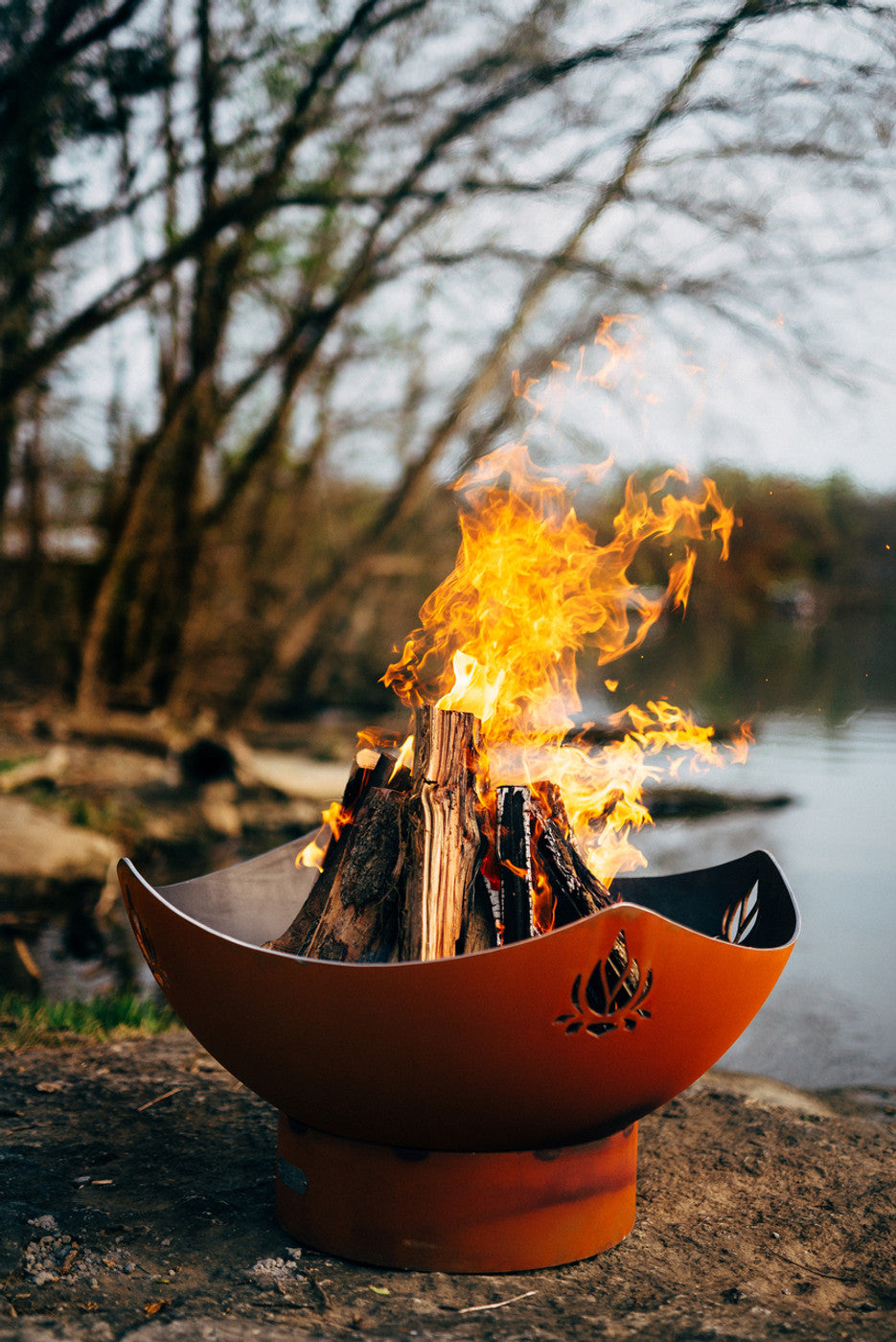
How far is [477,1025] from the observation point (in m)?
1.69

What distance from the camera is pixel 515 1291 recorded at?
1854 mm

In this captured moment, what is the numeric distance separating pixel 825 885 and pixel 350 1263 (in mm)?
4948

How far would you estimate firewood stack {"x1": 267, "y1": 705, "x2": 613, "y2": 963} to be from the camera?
203 cm

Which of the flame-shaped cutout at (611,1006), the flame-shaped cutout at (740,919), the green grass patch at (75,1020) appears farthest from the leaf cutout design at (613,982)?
the green grass patch at (75,1020)

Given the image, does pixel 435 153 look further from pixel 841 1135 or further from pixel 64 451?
pixel 841 1135

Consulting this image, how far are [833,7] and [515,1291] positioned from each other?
448cm

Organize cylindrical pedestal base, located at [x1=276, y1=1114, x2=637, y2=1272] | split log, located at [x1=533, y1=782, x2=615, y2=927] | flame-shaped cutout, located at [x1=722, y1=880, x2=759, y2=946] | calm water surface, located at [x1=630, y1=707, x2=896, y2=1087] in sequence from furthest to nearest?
calm water surface, located at [x1=630, y1=707, x2=896, y2=1087]
flame-shaped cutout, located at [x1=722, y1=880, x2=759, y2=946]
split log, located at [x1=533, y1=782, x2=615, y2=927]
cylindrical pedestal base, located at [x1=276, y1=1114, x2=637, y2=1272]

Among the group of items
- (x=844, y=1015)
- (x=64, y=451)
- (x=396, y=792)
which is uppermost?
(x=64, y=451)

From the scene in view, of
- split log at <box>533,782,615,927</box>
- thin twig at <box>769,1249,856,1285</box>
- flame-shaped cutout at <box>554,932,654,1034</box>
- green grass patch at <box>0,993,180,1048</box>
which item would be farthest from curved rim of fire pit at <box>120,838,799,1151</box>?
green grass patch at <box>0,993,180,1048</box>

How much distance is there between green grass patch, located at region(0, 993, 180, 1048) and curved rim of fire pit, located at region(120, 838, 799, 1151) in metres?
1.40

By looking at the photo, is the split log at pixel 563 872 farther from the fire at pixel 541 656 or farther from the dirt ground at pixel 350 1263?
the dirt ground at pixel 350 1263

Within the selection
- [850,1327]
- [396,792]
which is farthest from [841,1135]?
[396,792]

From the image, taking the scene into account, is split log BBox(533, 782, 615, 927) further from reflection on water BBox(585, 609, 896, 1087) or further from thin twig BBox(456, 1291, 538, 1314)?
reflection on water BBox(585, 609, 896, 1087)

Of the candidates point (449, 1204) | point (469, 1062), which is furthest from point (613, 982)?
point (449, 1204)
